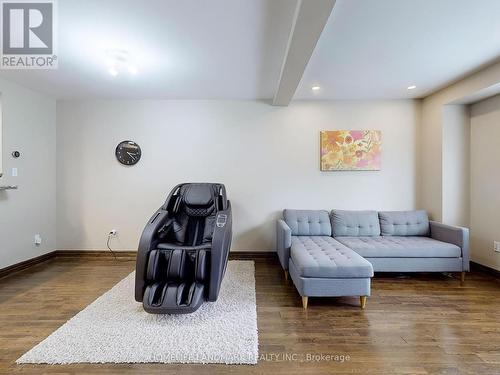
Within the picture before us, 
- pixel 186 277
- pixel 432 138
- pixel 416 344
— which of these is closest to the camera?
pixel 416 344

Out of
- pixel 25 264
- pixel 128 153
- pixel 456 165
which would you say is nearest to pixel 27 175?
pixel 25 264

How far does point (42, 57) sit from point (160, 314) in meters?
2.97

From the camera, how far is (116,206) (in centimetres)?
409

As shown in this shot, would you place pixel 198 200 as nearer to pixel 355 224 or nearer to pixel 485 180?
pixel 355 224

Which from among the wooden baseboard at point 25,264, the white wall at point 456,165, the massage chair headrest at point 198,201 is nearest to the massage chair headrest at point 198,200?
the massage chair headrest at point 198,201

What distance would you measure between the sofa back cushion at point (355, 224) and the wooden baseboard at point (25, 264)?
448cm

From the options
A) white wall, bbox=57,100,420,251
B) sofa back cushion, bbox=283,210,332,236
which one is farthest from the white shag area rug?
white wall, bbox=57,100,420,251

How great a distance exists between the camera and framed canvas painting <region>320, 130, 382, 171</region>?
403 centimetres

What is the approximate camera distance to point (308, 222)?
3.72 meters

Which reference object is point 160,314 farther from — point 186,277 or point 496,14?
point 496,14

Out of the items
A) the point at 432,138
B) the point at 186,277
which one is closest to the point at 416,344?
the point at 186,277

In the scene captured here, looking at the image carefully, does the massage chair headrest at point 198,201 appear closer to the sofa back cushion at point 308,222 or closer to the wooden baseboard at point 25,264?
the sofa back cushion at point 308,222

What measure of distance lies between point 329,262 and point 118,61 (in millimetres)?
3054

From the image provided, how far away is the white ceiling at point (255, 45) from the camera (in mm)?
1947
